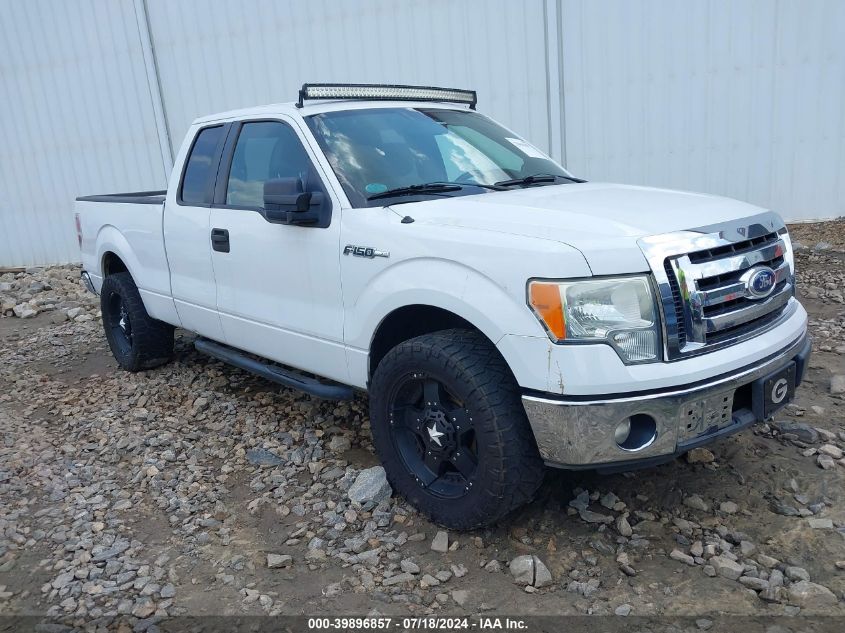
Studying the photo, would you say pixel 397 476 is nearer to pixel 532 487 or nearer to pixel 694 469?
pixel 532 487

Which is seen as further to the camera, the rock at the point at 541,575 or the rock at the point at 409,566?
the rock at the point at 409,566

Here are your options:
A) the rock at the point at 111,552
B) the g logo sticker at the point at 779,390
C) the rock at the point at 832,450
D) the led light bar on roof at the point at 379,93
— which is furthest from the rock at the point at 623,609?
the led light bar on roof at the point at 379,93

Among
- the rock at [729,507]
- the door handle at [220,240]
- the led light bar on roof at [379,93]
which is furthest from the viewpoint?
the door handle at [220,240]

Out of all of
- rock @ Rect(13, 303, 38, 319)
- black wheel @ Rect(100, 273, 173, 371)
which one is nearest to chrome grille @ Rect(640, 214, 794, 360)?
black wheel @ Rect(100, 273, 173, 371)

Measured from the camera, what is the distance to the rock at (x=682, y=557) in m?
2.89

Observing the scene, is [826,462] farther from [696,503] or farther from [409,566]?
[409,566]

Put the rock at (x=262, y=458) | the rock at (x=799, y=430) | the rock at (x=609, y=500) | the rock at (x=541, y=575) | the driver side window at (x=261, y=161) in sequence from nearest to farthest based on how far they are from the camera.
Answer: the rock at (x=541, y=575) → the rock at (x=609, y=500) → the rock at (x=799, y=430) → the driver side window at (x=261, y=161) → the rock at (x=262, y=458)

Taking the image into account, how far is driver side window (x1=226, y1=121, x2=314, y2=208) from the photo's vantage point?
12.7 feet

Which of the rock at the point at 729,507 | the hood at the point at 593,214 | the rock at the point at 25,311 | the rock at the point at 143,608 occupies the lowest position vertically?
the rock at the point at 25,311

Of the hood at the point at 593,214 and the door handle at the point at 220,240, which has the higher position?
the hood at the point at 593,214

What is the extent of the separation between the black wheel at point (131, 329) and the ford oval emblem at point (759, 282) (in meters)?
4.39

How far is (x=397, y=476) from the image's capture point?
335 cm

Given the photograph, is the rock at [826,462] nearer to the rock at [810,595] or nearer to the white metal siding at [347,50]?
the rock at [810,595]

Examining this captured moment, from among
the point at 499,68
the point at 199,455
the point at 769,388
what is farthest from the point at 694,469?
the point at 499,68
